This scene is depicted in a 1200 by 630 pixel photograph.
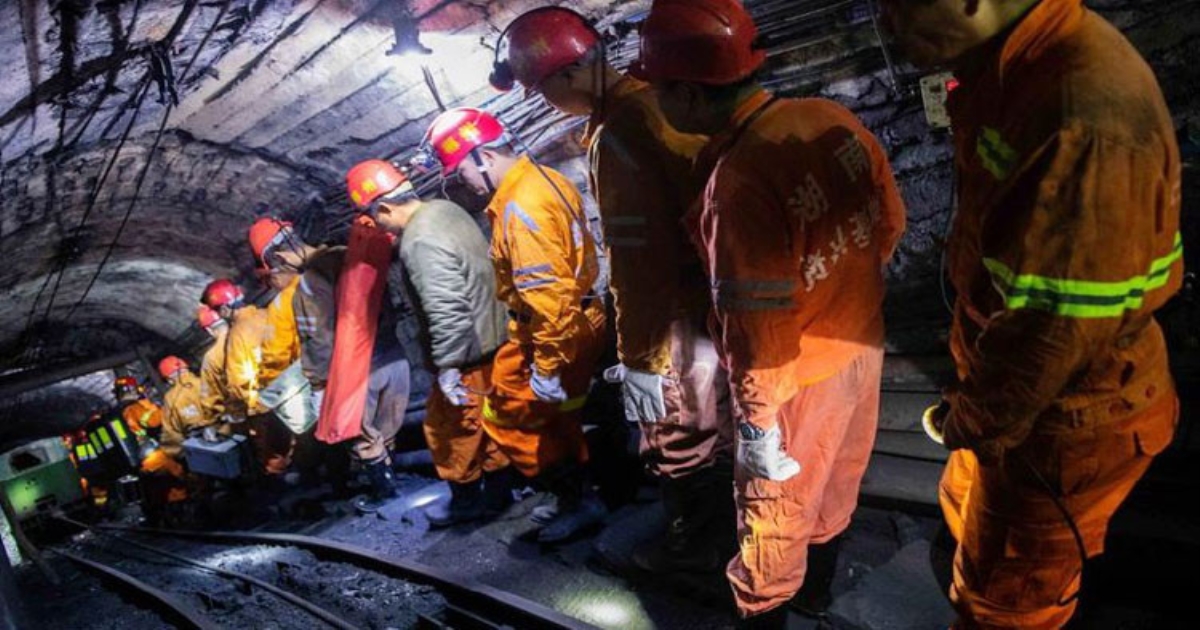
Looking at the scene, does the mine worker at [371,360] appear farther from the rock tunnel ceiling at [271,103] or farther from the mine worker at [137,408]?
the mine worker at [137,408]

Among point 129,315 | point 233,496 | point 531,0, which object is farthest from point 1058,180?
point 129,315

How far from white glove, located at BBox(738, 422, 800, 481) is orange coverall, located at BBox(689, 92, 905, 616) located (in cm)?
4

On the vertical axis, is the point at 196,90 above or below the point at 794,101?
above

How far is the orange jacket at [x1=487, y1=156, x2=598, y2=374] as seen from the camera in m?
3.25

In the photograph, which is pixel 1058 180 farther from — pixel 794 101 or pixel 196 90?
pixel 196 90

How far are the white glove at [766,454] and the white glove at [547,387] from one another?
5.04 ft

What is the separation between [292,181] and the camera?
22.3ft

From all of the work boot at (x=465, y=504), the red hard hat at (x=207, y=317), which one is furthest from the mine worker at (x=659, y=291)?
the red hard hat at (x=207, y=317)

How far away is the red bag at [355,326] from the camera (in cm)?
516

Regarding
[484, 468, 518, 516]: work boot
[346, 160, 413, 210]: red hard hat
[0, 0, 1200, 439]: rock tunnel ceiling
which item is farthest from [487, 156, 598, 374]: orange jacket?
[484, 468, 518, 516]: work boot

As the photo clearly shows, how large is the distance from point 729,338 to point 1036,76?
1038 millimetres

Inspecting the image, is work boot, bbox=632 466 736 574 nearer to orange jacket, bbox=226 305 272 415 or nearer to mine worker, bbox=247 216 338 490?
mine worker, bbox=247 216 338 490

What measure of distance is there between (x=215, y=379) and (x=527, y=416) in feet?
21.1

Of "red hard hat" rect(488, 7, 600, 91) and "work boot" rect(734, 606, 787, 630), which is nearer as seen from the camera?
"work boot" rect(734, 606, 787, 630)
